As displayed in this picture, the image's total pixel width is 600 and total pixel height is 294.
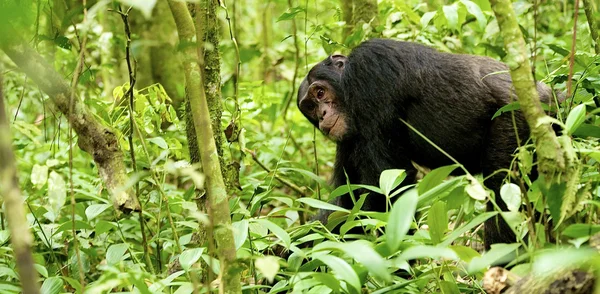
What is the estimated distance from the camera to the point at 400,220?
2.27 m

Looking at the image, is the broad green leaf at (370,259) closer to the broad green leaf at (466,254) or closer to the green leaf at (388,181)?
the broad green leaf at (466,254)

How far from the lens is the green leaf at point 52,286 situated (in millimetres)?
3191

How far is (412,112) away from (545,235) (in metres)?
1.98

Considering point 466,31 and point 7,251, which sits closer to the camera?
point 7,251

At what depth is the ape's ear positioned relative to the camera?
206 inches

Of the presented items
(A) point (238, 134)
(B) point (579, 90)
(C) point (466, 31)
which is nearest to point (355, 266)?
(A) point (238, 134)

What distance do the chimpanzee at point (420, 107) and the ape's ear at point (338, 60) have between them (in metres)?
0.38

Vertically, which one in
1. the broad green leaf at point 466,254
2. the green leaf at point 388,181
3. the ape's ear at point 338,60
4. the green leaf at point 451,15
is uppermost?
the green leaf at point 451,15

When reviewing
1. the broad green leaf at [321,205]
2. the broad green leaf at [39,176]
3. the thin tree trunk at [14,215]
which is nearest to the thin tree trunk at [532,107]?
the broad green leaf at [321,205]

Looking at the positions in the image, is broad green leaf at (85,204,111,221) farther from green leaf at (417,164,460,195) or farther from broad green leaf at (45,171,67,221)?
green leaf at (417,164,460,195)

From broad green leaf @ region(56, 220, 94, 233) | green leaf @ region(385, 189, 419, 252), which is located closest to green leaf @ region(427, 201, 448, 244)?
green leaf @ region(385, 189, 419, 252)

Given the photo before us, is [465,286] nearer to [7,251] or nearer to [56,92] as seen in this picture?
[56,92]

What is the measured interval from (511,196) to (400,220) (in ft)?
1.85

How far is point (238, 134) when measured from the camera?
408 cm
